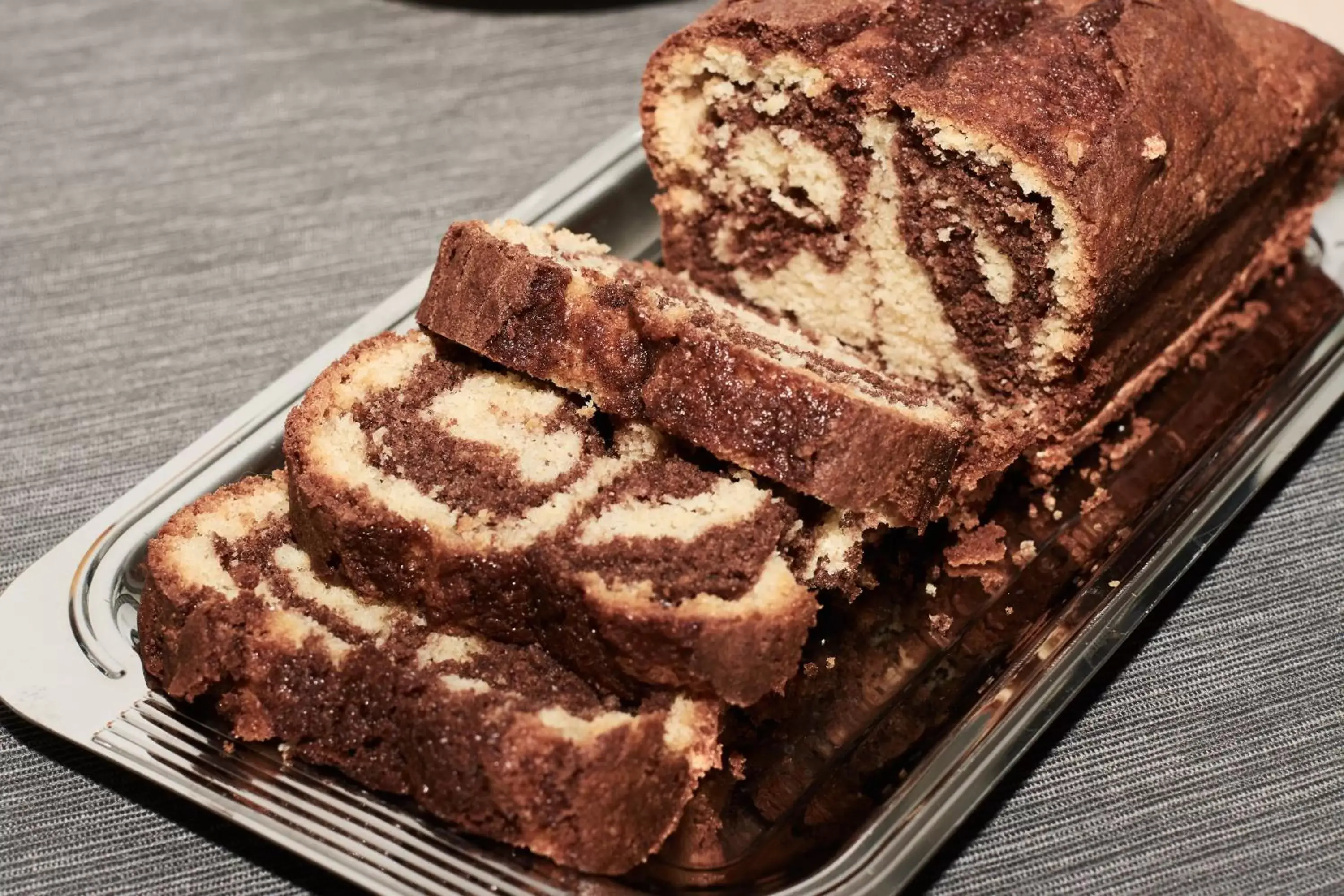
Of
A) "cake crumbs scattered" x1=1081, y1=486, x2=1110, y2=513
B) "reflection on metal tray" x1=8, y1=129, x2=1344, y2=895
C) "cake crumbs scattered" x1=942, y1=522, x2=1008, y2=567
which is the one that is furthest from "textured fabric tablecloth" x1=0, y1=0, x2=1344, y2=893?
"cake crumbs scattered" x1=942, y1=522, x2=1008, y2=567

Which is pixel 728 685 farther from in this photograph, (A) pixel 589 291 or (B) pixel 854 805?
(A) pixel 589 291

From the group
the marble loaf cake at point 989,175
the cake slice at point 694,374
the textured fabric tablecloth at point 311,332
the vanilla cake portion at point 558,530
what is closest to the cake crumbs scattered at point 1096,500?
the marble loaf cake at point 989,175

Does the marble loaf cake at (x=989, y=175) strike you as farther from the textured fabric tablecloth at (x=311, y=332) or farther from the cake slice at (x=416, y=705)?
the cake slice at (x=416, y=705)

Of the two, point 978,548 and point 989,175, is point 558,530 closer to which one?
point 978,548

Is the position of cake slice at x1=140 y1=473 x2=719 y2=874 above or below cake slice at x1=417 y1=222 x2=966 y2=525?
below

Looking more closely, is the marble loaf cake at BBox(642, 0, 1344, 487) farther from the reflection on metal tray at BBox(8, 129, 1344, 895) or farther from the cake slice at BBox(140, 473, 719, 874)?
the cake slice at BBox(140, 473, 719, 874)

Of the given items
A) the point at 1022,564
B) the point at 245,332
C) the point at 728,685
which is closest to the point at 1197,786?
the point at 1022,564

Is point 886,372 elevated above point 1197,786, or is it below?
above
